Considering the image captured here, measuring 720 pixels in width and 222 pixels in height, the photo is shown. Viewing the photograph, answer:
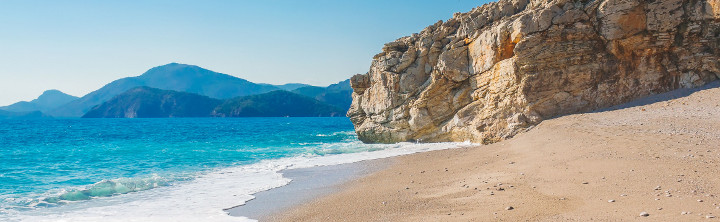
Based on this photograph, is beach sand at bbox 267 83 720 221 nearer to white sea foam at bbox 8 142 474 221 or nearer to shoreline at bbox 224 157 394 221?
shoreline at bbox 224 157 394 221

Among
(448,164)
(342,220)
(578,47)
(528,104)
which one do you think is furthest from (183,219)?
(578,47)

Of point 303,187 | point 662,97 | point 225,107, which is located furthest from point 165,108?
point 662,97

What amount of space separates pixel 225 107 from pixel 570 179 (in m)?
181

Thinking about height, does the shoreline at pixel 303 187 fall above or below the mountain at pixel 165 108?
below

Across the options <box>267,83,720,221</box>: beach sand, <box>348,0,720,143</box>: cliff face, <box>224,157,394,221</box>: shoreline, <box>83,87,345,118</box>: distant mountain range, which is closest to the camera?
<box>267,83,720,221</box>: beach sand

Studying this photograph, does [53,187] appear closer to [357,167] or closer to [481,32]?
[357,167]

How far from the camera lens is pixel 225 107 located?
588 ft

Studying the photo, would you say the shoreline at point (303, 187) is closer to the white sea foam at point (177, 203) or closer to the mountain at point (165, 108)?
the white sea foam at point (177, 203)

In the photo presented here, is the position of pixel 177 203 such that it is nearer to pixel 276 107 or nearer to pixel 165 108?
pixel 276 107

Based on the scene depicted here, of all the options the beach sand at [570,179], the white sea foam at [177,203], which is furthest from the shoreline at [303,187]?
the beach sand at [570,179]

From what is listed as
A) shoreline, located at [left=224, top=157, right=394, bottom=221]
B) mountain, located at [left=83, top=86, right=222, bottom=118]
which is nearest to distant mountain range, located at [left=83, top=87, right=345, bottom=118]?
mountain, located at [left=83, top=86, right=222, bottom=118]

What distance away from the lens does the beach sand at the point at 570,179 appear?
23.6 ft

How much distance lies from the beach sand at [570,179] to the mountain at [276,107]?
161 metres

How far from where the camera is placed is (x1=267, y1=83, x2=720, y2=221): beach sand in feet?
23.6
